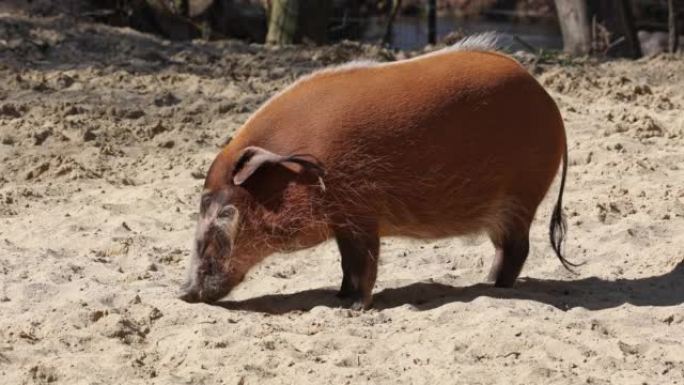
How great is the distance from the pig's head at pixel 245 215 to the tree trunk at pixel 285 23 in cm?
522

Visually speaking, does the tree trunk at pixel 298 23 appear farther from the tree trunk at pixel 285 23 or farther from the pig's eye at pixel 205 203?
the pig's eye at pixel 205 203

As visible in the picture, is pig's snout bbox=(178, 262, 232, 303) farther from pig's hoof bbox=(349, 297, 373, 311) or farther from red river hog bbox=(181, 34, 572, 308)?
pig's hoof bbox=(349, 297, 373, 311)

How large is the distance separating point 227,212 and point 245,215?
0.26 feet

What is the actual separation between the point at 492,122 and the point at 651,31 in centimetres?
952

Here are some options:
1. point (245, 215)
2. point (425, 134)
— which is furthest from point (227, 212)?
point (425, 134)

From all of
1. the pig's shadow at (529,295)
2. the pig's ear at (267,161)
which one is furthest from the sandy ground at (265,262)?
the pig's ear at (267,161)

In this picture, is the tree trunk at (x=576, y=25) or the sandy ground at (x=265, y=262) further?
the tree trunk at (x=576, y=25)

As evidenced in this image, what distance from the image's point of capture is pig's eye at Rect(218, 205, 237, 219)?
509cm

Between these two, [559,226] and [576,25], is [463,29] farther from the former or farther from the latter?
[559,226]

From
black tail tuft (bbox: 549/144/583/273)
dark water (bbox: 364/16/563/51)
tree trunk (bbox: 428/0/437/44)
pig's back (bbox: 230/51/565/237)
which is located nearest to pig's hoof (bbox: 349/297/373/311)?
pig's back (bbox: 230/51/565/237)

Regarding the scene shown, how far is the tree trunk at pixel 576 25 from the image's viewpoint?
10469 millimetres

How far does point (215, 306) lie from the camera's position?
5125mm

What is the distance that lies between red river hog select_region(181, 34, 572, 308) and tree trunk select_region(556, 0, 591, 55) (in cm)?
539

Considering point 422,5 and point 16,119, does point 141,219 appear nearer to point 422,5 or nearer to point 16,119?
point 16,119
